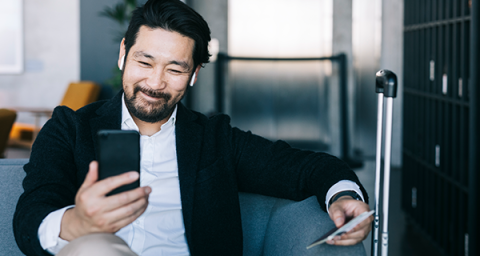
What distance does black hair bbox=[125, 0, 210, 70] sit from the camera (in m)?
1.24

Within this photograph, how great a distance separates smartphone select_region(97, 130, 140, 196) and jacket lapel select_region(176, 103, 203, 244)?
1.22 feet

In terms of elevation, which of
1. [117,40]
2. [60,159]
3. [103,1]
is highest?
[103,1]

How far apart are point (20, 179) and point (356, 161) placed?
4585 millimetres

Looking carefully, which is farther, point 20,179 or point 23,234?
point 20,179

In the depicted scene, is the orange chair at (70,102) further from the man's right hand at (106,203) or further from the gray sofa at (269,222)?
the man's right hand at (106,203)

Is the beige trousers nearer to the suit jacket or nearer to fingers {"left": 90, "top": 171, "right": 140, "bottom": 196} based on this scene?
fingers {"left": 90, "top": 171, "right": 140, "bottom": 196}

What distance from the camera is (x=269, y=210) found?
1.41m

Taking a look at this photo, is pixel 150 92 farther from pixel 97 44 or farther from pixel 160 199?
pixel 97 44

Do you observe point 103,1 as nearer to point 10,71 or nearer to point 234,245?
point 10,71

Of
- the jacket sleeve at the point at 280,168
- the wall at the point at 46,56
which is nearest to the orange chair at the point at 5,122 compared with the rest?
the jacket sleeve at the point at 280,168

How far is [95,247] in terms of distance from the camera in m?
0.80

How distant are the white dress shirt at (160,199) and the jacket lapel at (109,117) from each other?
2 cm

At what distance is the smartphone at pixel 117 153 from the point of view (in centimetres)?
87

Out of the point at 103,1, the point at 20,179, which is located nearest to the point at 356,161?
the point at 103,1
